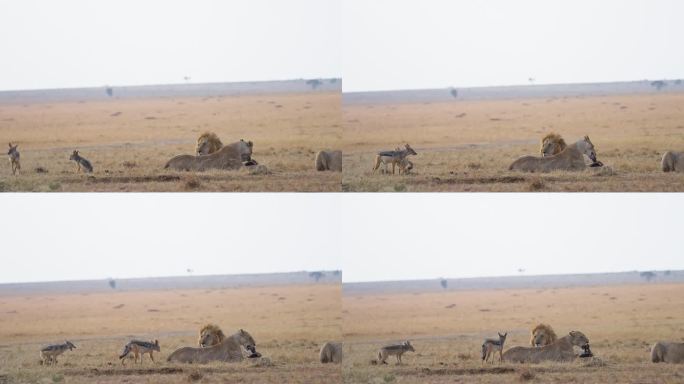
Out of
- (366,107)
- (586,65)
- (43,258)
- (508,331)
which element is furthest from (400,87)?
(43,258)

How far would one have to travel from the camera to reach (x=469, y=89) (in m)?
14.4

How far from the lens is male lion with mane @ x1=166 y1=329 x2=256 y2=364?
14.1m

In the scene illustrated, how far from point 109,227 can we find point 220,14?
8.51 feet

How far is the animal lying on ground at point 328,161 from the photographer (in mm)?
14031

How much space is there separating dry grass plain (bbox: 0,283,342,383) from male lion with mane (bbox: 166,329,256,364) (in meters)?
0.07

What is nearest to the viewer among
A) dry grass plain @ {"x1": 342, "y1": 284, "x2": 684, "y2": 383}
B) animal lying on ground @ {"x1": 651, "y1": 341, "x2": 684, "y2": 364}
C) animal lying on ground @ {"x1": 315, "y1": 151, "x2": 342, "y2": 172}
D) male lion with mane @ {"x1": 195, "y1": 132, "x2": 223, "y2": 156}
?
animal lying on ground @ {"x1": 651, "y1": 341, "x2": 684, "y2": 364}

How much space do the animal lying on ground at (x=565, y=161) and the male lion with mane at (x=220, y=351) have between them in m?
3.43

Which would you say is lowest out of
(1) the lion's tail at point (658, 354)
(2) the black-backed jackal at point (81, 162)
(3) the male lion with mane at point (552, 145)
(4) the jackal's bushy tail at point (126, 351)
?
(1) the lion's tail at point (658, 354)

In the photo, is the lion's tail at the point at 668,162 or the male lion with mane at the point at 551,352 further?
the male lion with mane at the point at 551,352

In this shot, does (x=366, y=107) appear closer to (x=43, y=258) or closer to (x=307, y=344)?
(x=307, y=344)

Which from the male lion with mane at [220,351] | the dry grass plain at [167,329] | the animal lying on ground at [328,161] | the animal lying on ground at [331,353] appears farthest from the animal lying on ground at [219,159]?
the animal lying on ground at [331,353]

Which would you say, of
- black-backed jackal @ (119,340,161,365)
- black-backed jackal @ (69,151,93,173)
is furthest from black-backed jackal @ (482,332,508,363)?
black-backed jackal @ (69,151,93,173)

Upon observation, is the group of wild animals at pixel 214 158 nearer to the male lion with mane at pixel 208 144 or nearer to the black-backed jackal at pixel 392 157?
the male lion with mane at pixel 208 144

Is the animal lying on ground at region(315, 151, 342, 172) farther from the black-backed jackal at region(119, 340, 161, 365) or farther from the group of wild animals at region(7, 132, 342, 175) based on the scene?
the black-backed jackal at region(119, 340, 161, 365)
